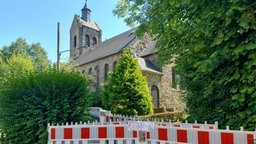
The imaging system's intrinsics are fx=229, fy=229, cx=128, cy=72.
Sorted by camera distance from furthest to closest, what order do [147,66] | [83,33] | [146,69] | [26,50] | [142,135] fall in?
[26,50], [83,33], [147,66], [146,69], [142,135]

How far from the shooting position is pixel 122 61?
1850 cm

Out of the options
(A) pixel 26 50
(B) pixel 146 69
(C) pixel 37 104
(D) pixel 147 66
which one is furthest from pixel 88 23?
(C) pixel 37 104

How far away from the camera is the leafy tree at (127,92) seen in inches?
667

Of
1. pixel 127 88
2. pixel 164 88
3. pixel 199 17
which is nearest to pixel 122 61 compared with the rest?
pixel 127 88

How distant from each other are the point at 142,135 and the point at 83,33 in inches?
1578

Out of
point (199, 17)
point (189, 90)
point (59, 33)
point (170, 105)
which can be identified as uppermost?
point (59, 33)

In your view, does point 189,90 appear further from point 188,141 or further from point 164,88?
point 164,88

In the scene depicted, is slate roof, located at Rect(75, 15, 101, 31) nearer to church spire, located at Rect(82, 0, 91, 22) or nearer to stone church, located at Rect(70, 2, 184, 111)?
church spire, located at Rect(82, 0, 91, 22)

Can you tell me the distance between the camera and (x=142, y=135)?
3721 mm

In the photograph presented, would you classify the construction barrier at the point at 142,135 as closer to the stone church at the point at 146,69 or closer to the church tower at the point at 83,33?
the stone church at the point at 146,69

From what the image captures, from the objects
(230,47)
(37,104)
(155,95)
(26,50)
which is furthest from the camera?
(26,50)

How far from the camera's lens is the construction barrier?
3000mm

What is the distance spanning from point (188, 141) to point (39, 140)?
5.74 meters

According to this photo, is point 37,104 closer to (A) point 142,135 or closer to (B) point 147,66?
(A) point 142,135
